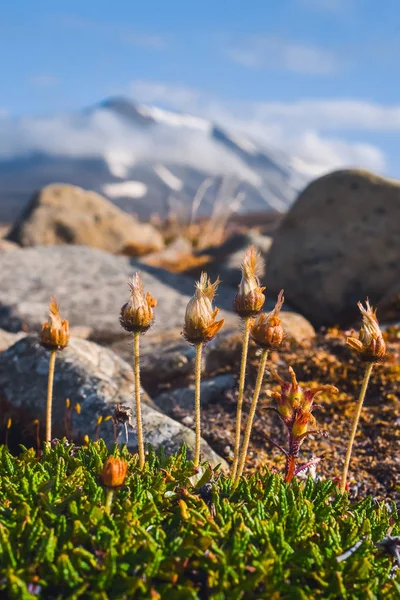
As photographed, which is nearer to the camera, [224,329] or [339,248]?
[224,329]

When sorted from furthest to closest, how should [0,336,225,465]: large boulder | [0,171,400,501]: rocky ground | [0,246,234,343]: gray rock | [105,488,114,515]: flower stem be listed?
1. [0,246,234,343]: gray rock
2. [0,171,400,501]: rocky ground
3. [0,336,225,465]: large boulder
4. [105,488,114,515]: flower stem

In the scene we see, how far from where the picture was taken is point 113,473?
105 inches

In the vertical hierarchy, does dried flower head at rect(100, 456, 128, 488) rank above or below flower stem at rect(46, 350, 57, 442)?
above

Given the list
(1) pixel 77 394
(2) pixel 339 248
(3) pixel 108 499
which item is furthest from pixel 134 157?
(3) pixel 108 499

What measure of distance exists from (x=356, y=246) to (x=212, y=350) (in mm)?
4600

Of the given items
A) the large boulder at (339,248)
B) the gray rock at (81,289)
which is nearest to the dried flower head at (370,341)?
the gray rock at (81,289)

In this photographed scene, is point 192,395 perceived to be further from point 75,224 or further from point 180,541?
point 75,224

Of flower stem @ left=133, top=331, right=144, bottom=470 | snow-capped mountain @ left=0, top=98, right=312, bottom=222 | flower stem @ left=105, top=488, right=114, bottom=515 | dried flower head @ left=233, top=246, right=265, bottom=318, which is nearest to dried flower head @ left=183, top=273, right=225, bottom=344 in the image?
dried flower head @ left=233, top=246, right=265, bottom=318

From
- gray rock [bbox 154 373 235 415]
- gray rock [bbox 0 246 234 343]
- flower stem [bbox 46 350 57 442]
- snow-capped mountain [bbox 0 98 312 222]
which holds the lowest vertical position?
snow-capped mountain [bbox 0 98 312 222]

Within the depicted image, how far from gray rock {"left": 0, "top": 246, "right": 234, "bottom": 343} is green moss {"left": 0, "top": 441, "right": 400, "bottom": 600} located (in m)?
5.14

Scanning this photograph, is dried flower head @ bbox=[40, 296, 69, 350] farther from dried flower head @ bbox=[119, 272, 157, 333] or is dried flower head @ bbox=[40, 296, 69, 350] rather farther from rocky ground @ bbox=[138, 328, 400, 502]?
rocky ground @ bbox=[138, 328, 400, 502]

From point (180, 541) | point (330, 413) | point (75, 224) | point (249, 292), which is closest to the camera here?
point (180, 541)

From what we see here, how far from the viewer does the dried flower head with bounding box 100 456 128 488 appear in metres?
2.66

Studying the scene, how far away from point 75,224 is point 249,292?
45.3ft
